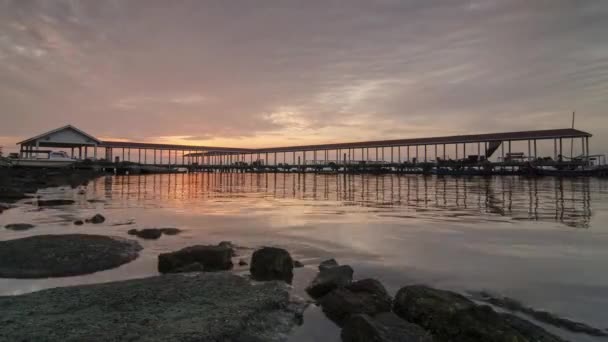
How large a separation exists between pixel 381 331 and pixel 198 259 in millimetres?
5217

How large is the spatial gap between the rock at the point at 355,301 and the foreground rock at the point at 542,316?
1989 millimetres

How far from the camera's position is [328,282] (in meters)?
7.05

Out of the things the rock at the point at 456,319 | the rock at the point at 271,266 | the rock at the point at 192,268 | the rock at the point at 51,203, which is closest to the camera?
the rock at the point at 456,319

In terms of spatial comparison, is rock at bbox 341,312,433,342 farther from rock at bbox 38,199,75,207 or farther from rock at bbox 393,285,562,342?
rock at bbox 38,199,75,207

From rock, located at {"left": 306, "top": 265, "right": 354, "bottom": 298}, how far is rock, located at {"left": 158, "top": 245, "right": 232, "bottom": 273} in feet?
7.94

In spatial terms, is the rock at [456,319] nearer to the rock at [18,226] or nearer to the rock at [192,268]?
the rock at [192,268]

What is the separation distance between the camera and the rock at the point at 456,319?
4.79 meters

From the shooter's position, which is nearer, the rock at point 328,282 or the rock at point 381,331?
the rock at point 381,331

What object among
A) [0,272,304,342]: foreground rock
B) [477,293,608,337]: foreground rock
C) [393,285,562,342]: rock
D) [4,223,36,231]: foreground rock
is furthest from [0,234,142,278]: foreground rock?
[477,293,608,337]: foreground rock

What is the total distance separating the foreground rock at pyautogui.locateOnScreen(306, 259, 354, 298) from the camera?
277 inches

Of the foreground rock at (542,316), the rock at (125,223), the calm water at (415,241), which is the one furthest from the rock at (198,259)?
the rock at (125,223)

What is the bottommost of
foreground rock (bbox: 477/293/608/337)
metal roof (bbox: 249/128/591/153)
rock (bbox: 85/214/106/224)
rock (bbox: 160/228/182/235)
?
foreground rock (bbox: 477/293/608/337)

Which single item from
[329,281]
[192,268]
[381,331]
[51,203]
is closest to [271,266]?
[329,281]

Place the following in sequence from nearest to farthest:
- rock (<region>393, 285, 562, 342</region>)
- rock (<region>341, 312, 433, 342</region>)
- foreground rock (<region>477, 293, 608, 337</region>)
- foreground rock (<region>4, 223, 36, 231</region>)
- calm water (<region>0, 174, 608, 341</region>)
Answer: rock (<region>341, 312, 433, 342</region>) < rock (<region>393, 285, 562, 342</region>) < foreground rock (<region>477, 293, 608, 337</region>) < calm water (<region>0, 174, 608, 341</region>) < foreground rock (<region>4, 223, 36, 231</region>)
